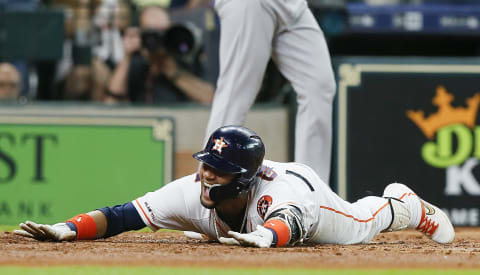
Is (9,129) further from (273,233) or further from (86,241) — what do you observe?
(273,233)

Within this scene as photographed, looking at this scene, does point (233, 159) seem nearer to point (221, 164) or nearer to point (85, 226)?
point (221, 164)

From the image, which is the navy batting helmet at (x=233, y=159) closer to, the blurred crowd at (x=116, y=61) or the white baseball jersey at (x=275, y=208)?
the white baseball jersey at (x=275, y=208)

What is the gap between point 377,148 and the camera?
7.23m

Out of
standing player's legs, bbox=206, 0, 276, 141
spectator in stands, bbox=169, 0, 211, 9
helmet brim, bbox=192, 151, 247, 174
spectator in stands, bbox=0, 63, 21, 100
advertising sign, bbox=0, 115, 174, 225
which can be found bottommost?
advertising sign, bbox=0, 115, 174, 225

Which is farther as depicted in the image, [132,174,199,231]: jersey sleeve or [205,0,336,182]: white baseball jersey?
[205,0,336,182]: white baseball jersey

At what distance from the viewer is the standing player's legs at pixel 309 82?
523cm

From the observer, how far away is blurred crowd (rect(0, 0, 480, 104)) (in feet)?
24.5

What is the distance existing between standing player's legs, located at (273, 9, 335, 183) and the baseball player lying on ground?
506 mm

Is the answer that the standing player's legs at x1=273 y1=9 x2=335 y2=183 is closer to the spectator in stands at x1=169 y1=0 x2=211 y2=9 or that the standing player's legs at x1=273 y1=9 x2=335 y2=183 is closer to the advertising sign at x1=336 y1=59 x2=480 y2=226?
the advertising sign at x1=336 y1=59 x2=480 y2=226

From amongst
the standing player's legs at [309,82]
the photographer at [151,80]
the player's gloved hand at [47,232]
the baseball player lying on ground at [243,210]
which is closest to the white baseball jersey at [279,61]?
the standing player's legs at [309,82]

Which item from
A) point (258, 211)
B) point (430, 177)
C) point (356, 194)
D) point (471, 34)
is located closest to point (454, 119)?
point (430, 177)

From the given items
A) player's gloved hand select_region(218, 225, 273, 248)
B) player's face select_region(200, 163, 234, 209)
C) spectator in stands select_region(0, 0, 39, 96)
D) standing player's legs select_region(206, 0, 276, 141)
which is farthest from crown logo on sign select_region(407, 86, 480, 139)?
player's gloved hand select_region(218, 225, 273, 248)

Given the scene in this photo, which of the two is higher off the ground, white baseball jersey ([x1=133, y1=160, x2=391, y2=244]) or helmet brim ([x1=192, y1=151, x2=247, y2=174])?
helmet brim ([x1=192, y1=151, x2=247, y2=174])

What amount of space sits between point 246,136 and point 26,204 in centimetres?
330
